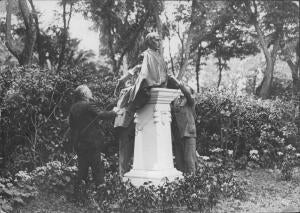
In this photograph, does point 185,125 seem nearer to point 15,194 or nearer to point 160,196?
point 160,196

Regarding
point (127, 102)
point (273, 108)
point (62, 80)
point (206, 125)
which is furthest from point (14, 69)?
point (273, 108)

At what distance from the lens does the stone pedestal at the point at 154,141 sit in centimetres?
715

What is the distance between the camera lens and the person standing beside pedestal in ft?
23.4

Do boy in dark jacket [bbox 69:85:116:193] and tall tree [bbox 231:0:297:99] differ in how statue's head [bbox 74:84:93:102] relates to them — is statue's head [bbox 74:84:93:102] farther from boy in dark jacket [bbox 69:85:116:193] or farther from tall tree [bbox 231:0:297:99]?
tall tree [bbox 231:0:297:99]

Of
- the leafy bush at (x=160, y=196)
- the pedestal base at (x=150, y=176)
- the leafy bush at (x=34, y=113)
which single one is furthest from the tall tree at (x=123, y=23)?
the leafy bush at (x=160, y=196)

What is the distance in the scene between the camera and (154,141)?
7172mm

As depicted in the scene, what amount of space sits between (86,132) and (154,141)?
1142 mm

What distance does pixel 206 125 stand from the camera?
1175 centimetres

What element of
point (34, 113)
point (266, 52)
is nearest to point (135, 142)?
point (34, 113)

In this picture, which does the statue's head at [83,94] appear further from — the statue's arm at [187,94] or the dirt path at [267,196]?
the dirt path at [267,196]

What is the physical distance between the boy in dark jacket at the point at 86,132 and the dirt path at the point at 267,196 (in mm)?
1856

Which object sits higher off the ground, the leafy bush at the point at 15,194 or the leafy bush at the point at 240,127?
the leafy bush at the point at 240,127

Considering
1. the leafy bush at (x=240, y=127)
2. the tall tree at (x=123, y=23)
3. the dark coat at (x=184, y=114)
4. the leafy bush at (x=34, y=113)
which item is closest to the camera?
the dark coat at (x=184, y=114)

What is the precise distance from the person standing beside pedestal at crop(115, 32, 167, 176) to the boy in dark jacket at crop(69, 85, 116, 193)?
748 mm
